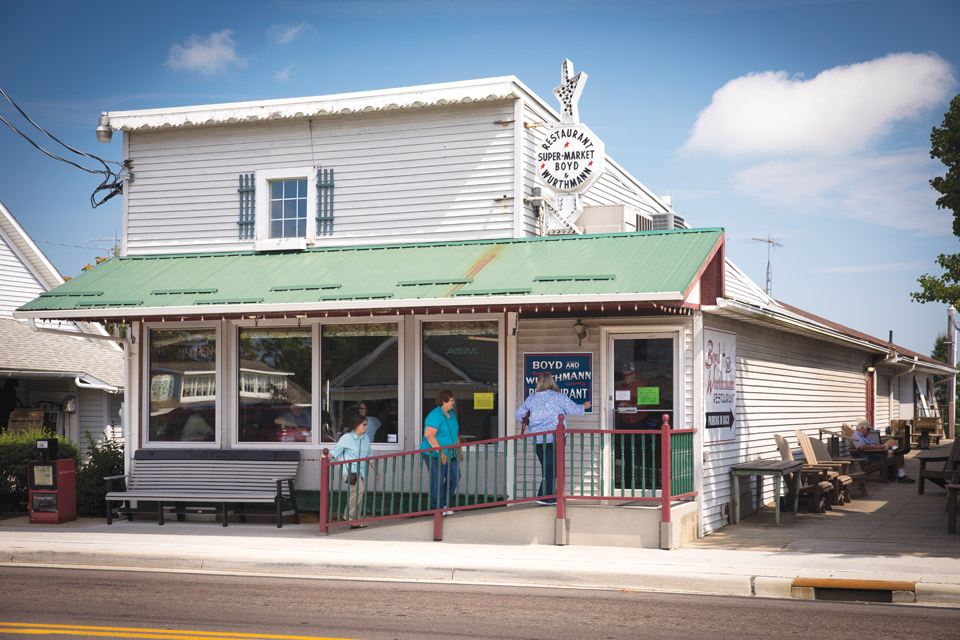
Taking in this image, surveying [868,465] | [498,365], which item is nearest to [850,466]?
[868,465]

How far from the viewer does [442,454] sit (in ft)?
39.0

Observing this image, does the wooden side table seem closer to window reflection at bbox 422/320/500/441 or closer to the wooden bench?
window reflection at bbox 422/320/500/441

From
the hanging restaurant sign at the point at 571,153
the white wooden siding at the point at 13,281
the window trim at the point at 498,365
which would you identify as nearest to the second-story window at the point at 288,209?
the window trim at the point at 498,365

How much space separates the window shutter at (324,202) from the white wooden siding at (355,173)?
100 mm

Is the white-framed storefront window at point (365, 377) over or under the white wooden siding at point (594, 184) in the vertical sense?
under

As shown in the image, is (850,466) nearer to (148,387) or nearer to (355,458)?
(355,458)

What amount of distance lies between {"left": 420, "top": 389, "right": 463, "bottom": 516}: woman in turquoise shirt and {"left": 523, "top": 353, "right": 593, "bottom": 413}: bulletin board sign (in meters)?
1.15

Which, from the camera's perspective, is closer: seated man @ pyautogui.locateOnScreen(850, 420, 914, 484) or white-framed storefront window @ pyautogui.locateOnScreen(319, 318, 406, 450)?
white-framed storefront window @ pyautogui.locateOnScreen(319, 318, 406, 450)

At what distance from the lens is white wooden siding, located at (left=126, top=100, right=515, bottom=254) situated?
13.9 m

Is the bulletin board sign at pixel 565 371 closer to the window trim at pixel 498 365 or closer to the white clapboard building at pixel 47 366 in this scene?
the window trim at pixel 498 365

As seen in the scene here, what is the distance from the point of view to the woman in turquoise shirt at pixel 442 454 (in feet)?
38.6

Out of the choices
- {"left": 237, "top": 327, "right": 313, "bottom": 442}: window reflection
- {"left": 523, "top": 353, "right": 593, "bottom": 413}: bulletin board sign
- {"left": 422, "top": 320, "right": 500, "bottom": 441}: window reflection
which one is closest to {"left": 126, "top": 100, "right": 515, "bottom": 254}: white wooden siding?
{"left": 422, "top": 320, "right": 500, "bottom": 441}: window reflection

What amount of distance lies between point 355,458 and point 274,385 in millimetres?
2310

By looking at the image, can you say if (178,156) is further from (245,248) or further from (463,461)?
(463,461)
